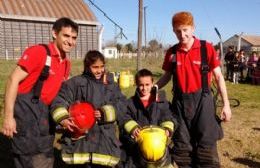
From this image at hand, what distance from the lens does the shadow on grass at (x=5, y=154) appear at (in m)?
6.21

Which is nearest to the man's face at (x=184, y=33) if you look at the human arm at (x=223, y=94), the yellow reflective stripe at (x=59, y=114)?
the human arm at (x=223, y=94)

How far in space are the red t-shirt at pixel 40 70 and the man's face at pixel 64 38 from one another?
0.24ft

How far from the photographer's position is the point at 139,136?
4180mm

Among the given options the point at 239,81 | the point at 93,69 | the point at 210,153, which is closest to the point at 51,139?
the point at 93,69

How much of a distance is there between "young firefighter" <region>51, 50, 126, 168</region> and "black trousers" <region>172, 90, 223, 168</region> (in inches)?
29.1

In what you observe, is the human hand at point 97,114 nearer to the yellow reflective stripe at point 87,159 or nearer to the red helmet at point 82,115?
the red helmet at point 82,115

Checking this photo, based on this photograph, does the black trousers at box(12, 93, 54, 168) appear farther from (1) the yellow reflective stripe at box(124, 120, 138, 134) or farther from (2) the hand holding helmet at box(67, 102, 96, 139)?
(1) the yellow reflective stripe at box(124, 120, 138, 134)

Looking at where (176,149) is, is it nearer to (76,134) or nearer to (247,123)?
(76,134)

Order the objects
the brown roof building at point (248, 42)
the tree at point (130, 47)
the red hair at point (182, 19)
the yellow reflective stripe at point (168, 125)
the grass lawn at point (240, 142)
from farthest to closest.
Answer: the brown roof building at point (248, 42) → the tree at point (130, 47) → the grass lawn at point (240, 142) → the yellow reflective stripe at point (168, 125) → the red hair at point (182, 19)

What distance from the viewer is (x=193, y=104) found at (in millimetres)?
4328

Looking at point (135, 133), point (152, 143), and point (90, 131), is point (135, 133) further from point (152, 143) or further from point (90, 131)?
point (90, 131)

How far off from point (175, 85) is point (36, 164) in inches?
69.2

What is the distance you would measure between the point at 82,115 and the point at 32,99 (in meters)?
0.53

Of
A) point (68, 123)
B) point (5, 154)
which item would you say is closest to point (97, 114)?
point (68, 123)
